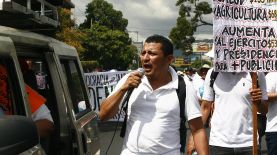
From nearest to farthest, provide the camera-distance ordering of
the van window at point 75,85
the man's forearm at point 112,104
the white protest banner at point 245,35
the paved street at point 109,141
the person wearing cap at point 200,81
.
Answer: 1. the man's forearm at point 112,104
2. the van window at point 75,85
3. the white protest banner at point 245,35
4. the paved street at point 109,141
5. the person wearing cap at point 200,81

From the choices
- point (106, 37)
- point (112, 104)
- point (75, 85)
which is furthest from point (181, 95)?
point (106, 37)

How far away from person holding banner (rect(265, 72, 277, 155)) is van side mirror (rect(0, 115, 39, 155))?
4.08 metres

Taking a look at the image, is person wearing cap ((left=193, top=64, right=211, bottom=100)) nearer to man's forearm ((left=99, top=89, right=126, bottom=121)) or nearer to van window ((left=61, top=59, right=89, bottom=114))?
van window ((left=61, top=59, right=89, bottom=114))

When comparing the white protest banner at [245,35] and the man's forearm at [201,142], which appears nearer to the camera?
the man's forearm at [201,142]

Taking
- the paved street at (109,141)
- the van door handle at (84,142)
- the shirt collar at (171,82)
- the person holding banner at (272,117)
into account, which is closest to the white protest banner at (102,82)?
the paved street at (109,141)

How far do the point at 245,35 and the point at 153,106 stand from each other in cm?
195

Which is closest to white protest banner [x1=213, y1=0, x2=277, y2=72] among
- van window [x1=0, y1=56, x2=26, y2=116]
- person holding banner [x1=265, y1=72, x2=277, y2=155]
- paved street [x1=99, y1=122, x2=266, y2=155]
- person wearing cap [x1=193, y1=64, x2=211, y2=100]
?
person holding banner [x1=265, y1=72, x2=277, y2=155]

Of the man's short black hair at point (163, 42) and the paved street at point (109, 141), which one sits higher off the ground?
the man's short black hair at point (163, 42)

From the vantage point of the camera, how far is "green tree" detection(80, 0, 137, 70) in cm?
7075

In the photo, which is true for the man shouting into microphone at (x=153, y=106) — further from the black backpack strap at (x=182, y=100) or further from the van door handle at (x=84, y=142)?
the van door handle at (x=84, y=142)

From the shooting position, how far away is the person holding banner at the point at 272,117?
5.91 metres

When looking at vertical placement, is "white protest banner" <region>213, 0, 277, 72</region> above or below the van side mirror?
above

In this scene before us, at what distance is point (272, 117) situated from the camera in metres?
6.02

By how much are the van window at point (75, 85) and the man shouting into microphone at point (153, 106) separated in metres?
0.82
